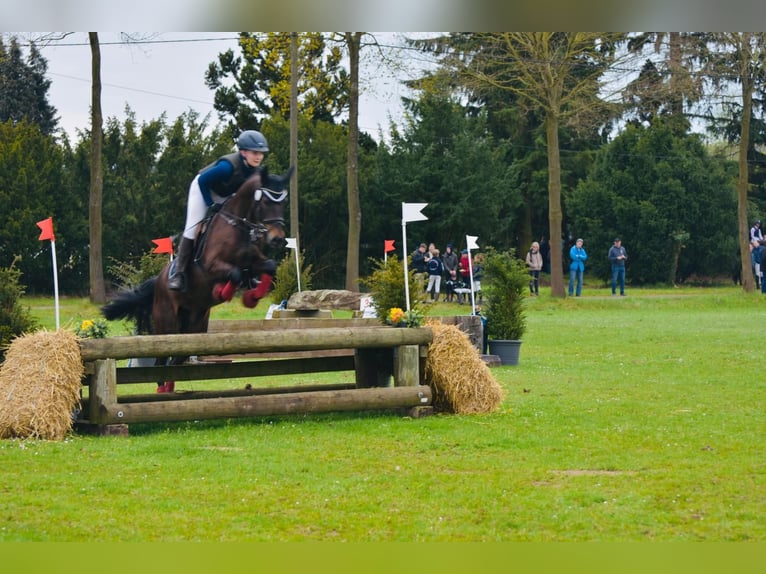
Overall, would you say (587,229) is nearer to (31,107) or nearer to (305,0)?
(31,107)

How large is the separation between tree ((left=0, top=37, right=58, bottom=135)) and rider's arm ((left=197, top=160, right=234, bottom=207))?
37.4 metres

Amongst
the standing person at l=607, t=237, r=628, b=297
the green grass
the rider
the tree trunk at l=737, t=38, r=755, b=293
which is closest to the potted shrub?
the green grass

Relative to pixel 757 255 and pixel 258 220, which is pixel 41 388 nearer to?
pixel 258 220

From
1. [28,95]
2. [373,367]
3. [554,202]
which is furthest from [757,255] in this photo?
[28,95]

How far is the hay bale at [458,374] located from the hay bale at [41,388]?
319 cm

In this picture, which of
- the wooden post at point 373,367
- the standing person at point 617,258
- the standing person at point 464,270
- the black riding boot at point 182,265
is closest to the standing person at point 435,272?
the standing person at point 464,270

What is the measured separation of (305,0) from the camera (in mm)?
4805

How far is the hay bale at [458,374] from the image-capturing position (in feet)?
32.7

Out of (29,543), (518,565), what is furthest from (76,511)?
(518,565)

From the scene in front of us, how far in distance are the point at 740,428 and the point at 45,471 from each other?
559 cm

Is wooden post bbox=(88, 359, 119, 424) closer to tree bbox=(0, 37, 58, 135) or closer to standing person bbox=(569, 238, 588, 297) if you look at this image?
standing person bbox=(569, 238, 588, 297)

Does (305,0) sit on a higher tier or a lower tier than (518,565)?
higher

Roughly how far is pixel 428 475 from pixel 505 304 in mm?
8218

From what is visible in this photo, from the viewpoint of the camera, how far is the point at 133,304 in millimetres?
10750
